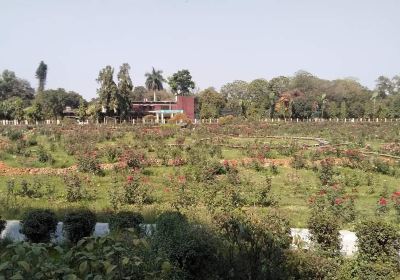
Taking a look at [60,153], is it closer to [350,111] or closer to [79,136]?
[79,136]

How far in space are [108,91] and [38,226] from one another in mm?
51273

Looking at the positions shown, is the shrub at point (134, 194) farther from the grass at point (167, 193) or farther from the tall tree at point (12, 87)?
the tall tree at point (12, 87)

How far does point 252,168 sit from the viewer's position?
17.1 m

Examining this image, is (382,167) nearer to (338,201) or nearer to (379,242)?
(338,201)

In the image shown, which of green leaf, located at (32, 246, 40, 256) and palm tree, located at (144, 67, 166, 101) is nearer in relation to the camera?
green leaf, located at (32, 246, 40, 256)

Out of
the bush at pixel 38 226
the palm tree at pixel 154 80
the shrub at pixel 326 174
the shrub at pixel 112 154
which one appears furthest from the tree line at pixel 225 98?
the bush at pixel 38 226

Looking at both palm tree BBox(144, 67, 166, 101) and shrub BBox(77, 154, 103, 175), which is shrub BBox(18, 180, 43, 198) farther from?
palm tree BBox(144, 67, 166, 101)

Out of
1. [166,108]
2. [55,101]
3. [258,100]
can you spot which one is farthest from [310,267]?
[55,101]

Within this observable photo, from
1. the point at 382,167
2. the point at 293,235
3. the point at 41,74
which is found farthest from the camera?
the point at 41,74

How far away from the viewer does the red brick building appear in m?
75.1

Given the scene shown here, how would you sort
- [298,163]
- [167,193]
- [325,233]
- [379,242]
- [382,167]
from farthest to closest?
[298,163], [382,167], [167,193], [325,233], [379,242]

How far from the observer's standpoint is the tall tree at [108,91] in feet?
190

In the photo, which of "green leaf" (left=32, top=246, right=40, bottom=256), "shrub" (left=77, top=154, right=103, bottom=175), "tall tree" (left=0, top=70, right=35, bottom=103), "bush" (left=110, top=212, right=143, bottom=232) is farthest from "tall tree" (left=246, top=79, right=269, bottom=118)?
"green leaf" (left=32, top=246, right=40, bottom=256)

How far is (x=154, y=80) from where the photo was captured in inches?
4023
